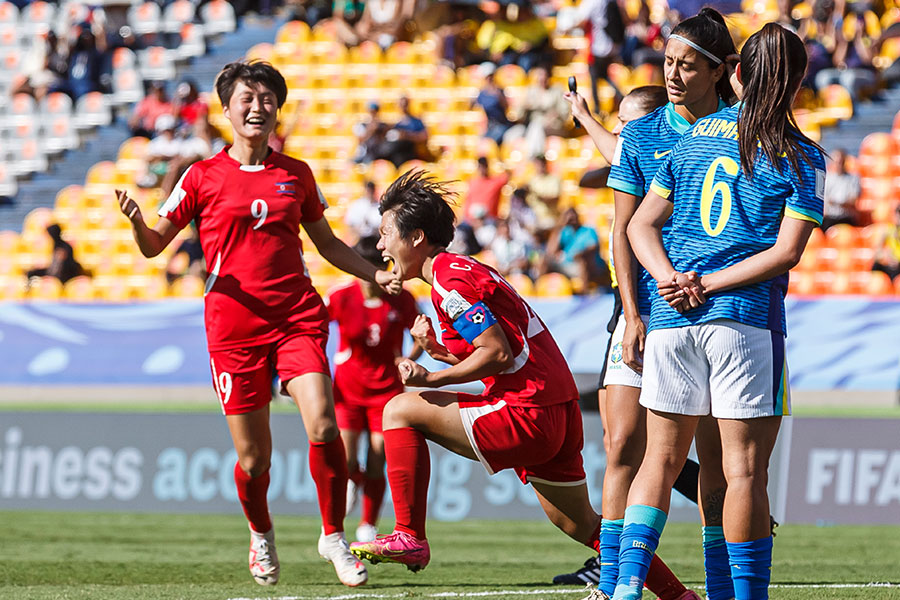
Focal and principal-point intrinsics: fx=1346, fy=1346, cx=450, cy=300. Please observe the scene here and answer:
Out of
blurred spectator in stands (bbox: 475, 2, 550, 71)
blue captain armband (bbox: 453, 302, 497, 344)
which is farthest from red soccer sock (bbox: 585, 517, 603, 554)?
blurred spectator in stands (bbox: 475, 2, 550, 71)

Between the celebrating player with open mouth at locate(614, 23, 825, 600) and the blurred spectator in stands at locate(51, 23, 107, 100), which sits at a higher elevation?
the blurred spectator in stands at locate(51, 23, 107, 100)

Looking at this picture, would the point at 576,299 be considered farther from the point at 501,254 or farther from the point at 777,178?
the point at 777,178

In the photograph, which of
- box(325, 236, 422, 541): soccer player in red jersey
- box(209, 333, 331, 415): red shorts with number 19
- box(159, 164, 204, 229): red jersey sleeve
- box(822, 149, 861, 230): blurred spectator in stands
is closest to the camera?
box(209, 333, 331, 415): red shorts with number 19

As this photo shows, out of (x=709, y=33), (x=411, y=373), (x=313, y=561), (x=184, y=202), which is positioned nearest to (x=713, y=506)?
(x=411, y=373)

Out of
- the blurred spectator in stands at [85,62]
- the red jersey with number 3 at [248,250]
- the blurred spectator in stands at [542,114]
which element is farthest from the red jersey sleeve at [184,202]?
the blurred spectator in stands at [85,62]

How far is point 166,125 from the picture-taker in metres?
20.1

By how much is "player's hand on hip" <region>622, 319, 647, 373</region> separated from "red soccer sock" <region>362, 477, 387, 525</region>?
4602mm

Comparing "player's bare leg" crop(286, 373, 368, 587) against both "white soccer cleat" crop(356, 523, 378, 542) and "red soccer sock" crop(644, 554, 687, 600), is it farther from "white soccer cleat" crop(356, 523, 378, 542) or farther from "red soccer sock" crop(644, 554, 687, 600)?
"white soccer cleat" crop(356, 523, 378, 542)

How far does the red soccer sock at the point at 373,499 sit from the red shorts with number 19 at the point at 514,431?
158 inches

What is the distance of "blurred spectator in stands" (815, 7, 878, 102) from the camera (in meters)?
17.4

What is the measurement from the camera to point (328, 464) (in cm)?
671

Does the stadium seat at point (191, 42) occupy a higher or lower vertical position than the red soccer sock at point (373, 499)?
higher

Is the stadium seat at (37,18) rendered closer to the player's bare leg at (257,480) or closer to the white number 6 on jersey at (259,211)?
the white number 6 on jersey at (259,211)

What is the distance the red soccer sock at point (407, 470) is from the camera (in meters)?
5.52
